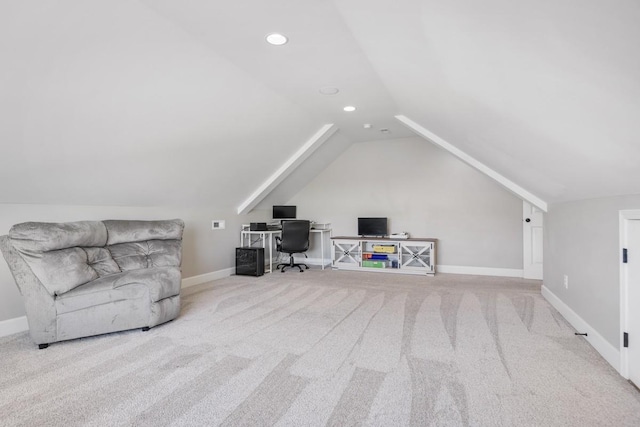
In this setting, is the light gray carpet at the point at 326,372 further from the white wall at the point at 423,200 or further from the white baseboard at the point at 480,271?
the white wall at the point at 423,200

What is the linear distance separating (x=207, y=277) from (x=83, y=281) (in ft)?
7.34

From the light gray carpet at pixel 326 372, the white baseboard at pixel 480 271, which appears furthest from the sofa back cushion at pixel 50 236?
the white baseboard at pixel 480 271

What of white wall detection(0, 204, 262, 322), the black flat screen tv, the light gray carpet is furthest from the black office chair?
the light gray carpet

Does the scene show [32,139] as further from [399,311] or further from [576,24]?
[399,311]

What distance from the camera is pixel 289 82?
123 inches

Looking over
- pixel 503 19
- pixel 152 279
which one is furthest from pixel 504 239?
pixel 152 279

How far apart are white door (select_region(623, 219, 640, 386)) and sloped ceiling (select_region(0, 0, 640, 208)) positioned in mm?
294

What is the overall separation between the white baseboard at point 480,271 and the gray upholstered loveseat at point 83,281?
4.37 metres

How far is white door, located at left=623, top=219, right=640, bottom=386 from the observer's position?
1.91 meters

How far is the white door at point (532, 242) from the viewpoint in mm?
4879

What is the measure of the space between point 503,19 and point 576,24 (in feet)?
0.88

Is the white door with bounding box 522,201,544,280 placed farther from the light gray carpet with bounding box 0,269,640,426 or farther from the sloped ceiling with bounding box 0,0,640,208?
the light gray carpet with bounding box 0,269,640,426

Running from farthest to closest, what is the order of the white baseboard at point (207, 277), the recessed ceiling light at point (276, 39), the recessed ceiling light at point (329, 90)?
1. the white baseboard at point (207, 277)
2. the recessed ceiling light at point (329, 90)
3. the recessed ceiling light at point (276, 39)

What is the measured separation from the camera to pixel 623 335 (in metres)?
2.03
